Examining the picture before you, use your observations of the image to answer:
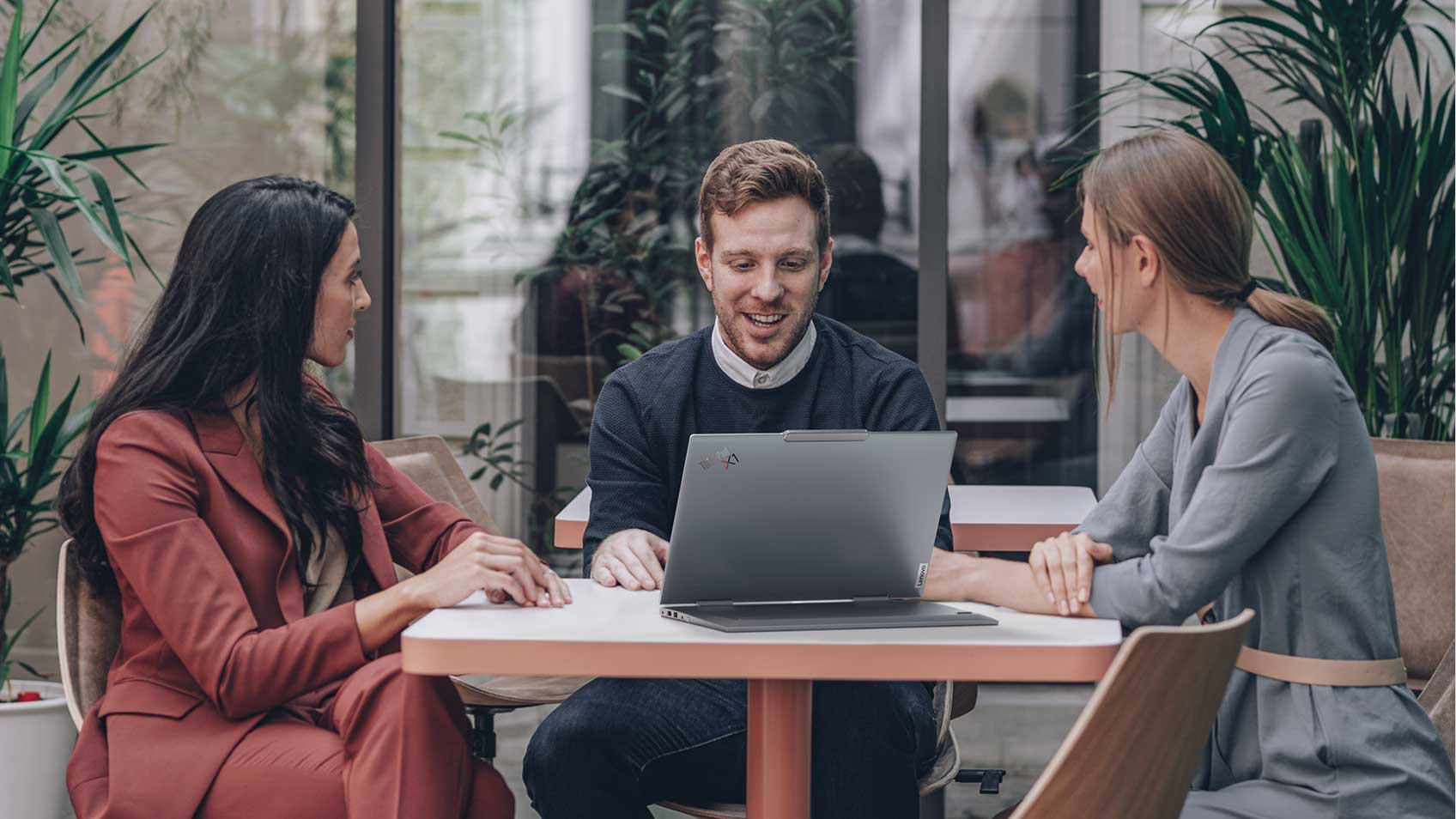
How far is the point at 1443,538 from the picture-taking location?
2598 mm

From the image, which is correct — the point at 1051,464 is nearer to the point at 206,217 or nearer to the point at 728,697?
the point at 728,697

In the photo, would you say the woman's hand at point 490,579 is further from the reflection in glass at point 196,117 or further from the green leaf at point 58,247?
the reflection in glass at point 196,117

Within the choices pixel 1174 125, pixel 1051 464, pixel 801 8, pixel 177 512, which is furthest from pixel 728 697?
pixel 801 8

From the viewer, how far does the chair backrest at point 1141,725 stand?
Result: 1.33 metres

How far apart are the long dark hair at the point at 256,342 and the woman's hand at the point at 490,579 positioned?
0.31 meters

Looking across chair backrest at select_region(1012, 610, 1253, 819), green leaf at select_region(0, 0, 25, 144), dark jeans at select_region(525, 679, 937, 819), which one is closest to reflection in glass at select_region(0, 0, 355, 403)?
green leaf at select_region(0, 0, 25, 144)

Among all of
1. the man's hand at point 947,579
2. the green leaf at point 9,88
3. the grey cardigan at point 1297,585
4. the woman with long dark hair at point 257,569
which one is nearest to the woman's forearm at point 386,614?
the woman with long dark hair at point 257,569

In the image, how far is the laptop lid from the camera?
1.56 m

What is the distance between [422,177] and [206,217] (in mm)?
2567

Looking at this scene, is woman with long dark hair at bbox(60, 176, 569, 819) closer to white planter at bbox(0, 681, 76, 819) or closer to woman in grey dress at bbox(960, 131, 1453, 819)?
woman in grey dress at bbox(960, 131, 1453, 819)

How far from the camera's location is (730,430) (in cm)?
231

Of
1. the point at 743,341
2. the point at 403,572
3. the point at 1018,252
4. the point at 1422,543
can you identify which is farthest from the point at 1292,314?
the point at 1018,252

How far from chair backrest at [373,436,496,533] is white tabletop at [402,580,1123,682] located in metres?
1.46

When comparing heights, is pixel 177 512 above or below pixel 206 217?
below
